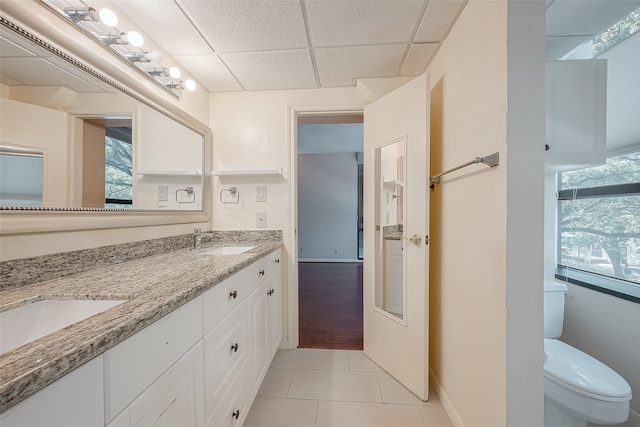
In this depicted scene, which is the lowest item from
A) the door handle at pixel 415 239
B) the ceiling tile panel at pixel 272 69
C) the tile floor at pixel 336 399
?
the tile floor at pixel 336 399

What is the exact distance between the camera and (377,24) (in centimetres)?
133

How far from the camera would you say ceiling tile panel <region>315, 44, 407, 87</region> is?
1.55 m

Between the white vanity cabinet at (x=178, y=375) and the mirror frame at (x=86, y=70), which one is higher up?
the mirror frame at (x=86, y=70)

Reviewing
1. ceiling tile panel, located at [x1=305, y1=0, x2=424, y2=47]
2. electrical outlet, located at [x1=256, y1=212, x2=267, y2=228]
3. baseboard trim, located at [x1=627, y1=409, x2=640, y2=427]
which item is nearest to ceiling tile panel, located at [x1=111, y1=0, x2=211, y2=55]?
ceiling tile panel, located at [x1=305, y1=0, x2=424, y2=47]

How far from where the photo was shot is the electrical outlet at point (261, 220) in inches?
80.3

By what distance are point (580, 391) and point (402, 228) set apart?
3.59ft

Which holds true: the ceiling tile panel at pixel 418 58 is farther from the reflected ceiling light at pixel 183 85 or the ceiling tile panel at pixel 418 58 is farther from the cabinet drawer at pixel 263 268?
the cabinet drawer at pixel 263 268

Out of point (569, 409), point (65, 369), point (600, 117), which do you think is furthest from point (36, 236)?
point (600, 117)

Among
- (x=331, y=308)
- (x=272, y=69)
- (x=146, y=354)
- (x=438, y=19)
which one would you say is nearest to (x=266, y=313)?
(x=146, y=354)

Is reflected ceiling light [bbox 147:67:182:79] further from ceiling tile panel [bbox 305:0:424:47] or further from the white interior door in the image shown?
Result: the white interior door

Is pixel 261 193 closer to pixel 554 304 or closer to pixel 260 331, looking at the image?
pixel 260 331

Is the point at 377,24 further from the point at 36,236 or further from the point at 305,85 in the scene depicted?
the point at 36,236

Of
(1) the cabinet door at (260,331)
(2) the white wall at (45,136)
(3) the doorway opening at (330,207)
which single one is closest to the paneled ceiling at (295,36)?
(2) the white wall at (45,136)

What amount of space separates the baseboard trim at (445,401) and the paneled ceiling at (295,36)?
215 cm
